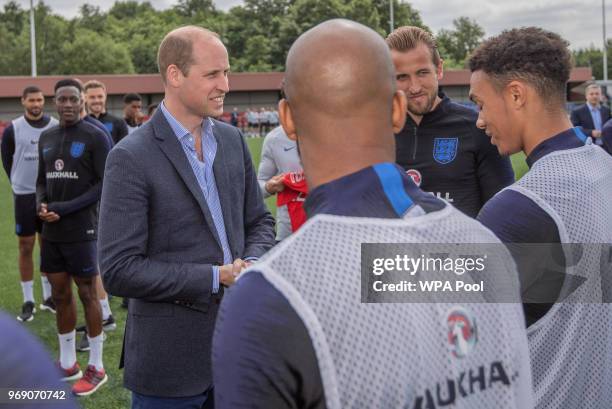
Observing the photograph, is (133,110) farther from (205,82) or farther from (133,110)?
(205,82)

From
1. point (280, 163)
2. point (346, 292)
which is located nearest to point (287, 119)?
point (346, 292)

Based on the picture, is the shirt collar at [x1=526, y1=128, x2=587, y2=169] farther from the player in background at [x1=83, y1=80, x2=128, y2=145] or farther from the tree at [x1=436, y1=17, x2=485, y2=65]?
the tree at [x1=436, y1=17, x2=485, y2=65]

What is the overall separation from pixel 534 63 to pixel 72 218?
4.71m

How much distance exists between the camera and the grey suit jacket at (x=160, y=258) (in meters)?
3.12

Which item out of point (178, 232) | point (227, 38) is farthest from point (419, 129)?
point (227, 38)

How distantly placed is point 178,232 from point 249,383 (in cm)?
194

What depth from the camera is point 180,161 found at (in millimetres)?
3270

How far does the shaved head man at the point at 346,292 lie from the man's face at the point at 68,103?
16.7ft

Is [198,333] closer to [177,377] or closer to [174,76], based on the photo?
[177,377]

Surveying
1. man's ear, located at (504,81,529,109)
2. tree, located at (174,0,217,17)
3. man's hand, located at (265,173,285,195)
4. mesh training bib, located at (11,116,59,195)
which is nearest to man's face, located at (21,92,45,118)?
mesh training bib, located at (11,116,59,195)

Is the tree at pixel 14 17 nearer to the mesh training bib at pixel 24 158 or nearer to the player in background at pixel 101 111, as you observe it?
the player in background at pixel 101 111

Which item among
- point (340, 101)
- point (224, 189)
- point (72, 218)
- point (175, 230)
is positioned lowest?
point (72, 218)

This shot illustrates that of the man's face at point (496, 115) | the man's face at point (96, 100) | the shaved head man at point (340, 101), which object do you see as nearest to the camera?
the shaved head man at point (340, 101)

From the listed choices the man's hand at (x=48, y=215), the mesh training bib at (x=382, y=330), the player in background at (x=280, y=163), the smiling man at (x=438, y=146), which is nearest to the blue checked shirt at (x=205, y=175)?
the smiling man at (x=438, y=146)
